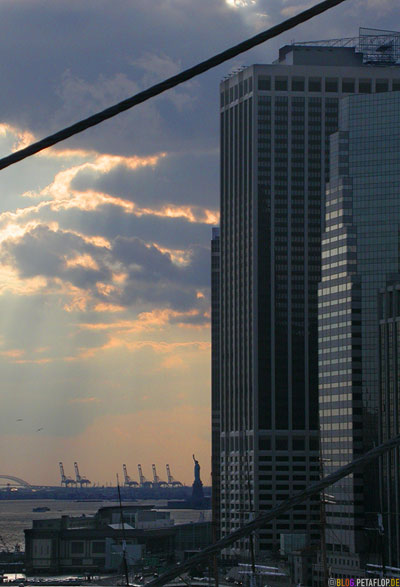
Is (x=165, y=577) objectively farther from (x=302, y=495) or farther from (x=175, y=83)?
(x=175, y=83)

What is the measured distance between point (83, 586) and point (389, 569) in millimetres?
49515

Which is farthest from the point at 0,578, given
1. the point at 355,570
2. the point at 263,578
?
the point at 355,570

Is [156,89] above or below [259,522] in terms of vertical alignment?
above

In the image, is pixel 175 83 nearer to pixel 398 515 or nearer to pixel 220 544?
pixel 220 544

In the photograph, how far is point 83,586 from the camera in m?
→ 188

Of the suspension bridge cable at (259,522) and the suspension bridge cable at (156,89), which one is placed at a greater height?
the suspension bridge cable at (156,89)

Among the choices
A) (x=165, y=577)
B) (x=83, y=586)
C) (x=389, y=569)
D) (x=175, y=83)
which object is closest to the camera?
(x=165, y=577)

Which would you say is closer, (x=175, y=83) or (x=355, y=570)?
(x=175, y=83)

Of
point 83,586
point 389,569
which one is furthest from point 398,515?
point 83,586

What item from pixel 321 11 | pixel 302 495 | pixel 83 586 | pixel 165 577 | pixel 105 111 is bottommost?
pixel 83 586

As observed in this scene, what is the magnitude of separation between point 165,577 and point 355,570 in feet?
626

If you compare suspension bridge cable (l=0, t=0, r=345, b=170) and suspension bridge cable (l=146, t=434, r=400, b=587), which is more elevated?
suspension bridge cable (l=0, t=0, r=345, b=170)

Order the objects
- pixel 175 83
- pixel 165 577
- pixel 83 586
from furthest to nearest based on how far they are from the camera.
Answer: pixel 83 586
pixel 175 83
pixel 165 577

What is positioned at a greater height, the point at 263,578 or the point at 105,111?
the point at 105,111
